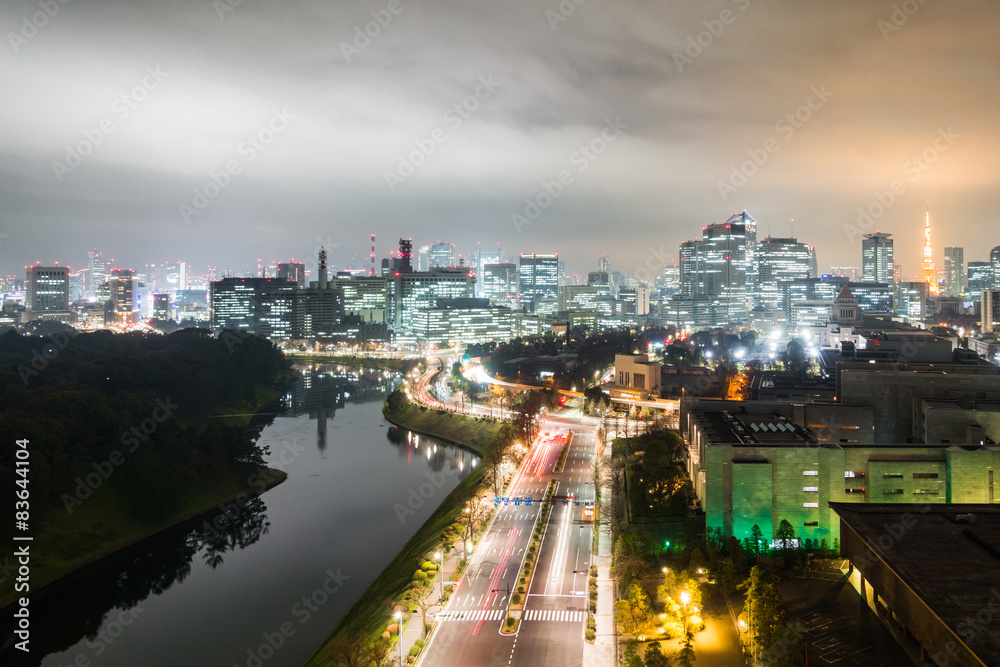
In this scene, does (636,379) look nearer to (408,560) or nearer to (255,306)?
(408,560)

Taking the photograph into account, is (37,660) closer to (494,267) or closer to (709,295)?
(709,295)

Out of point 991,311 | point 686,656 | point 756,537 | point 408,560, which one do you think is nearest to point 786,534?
point 756,537

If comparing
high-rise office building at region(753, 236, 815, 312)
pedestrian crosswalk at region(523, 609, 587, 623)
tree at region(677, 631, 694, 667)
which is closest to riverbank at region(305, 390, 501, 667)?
pedestrian crosswalk at region(523, 609, 587, 623)

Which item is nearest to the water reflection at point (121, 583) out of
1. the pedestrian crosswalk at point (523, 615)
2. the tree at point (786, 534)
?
the pedestrian crosswalk at point (523, 615)

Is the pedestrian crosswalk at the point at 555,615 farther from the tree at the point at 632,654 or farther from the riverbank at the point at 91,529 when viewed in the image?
the riverbank at the point at 91,529

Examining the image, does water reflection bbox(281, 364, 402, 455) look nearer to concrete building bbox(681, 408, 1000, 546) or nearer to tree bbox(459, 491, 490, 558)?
tree bbox(459, 491, 490, 558)

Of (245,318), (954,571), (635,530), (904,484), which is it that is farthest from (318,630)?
(245,318)
